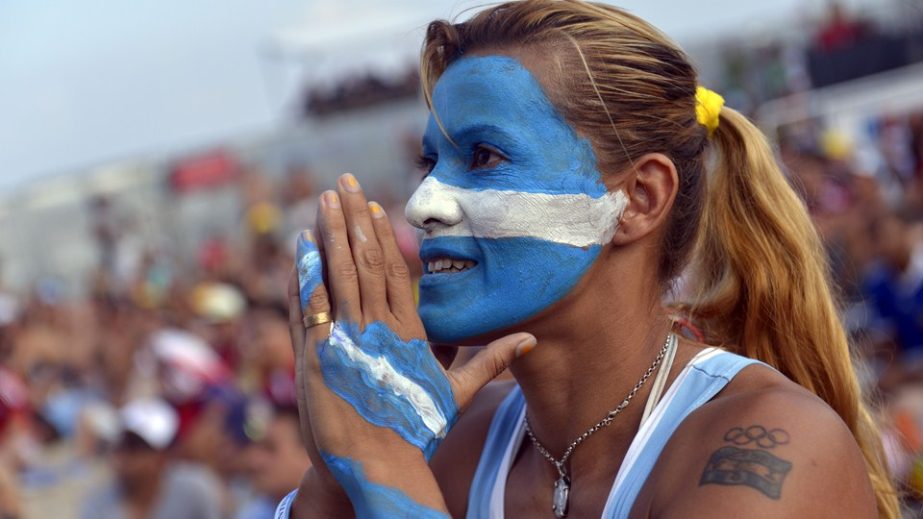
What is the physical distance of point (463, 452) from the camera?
267 centimetres

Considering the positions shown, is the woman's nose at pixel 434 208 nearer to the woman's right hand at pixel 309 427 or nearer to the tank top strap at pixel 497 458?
the woman's right hand at pixel 309 427

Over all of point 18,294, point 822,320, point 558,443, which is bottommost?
point 18,294

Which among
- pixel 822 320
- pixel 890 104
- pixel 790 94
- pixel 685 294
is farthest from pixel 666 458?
pixel 790 94

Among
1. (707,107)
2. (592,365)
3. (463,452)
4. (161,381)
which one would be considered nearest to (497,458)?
(463,452)

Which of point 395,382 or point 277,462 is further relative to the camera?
point 277,462

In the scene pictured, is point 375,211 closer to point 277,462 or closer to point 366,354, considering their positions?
point 366,354

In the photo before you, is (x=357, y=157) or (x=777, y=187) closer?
(x=777, y=187)

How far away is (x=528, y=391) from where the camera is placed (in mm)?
2432

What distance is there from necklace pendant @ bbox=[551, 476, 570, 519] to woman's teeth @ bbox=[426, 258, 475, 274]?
1.70 feet

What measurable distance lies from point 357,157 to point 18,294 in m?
4.83

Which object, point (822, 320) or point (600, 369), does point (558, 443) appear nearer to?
point (600, 369)

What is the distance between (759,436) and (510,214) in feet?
2.11

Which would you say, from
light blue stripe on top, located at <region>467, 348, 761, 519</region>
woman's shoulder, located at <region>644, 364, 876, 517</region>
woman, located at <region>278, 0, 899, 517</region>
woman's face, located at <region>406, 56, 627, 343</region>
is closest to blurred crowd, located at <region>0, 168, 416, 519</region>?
light blue stripe on top, located at <region>467, 348, 761, 519</region>

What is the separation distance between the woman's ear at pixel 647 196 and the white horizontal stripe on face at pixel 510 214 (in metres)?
0.05
